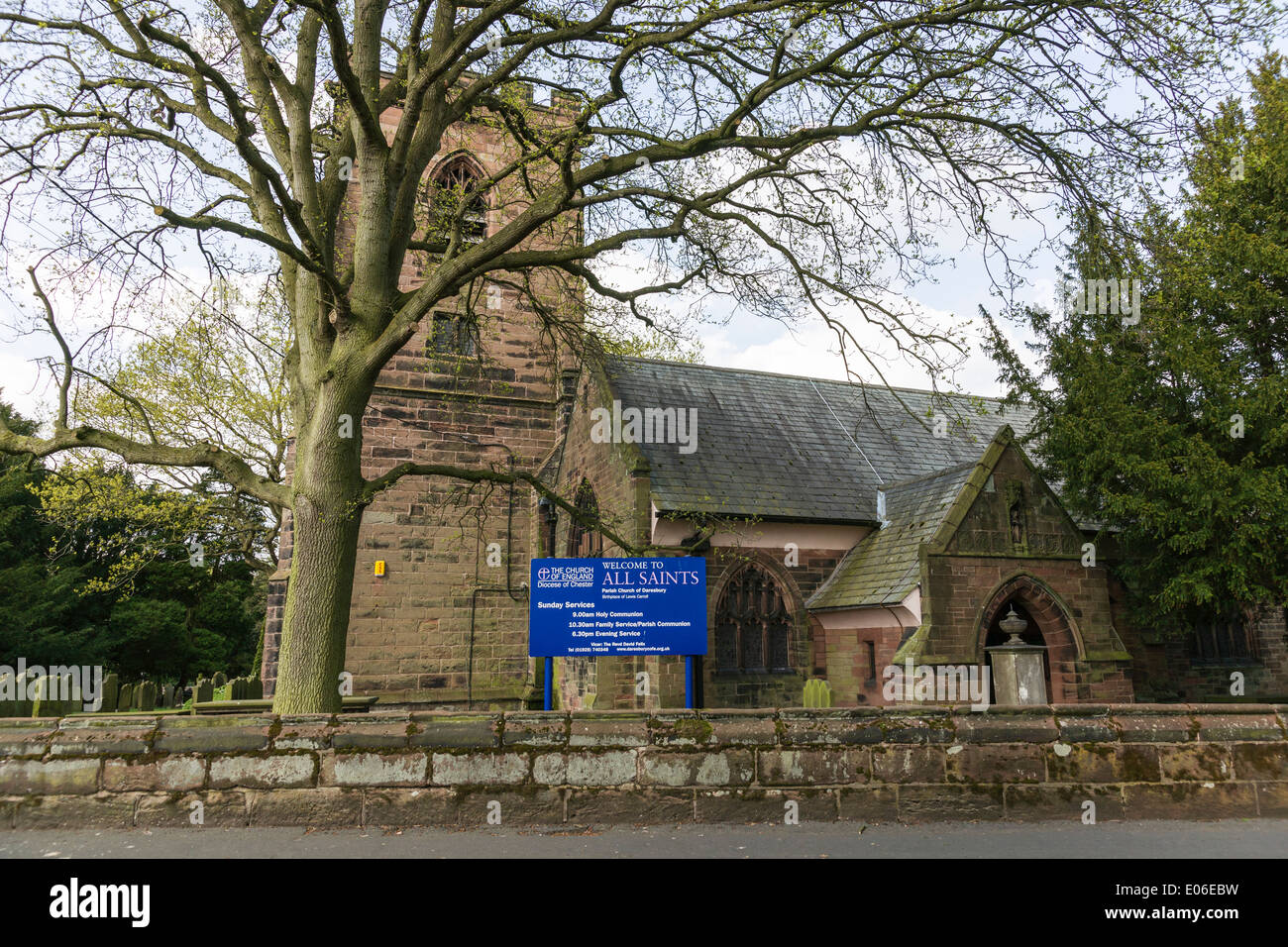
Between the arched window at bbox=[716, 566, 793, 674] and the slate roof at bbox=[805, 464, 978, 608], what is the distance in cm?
71

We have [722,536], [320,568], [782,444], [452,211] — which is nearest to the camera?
[320,568]

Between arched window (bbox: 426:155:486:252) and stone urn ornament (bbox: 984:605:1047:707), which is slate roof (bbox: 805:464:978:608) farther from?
arched window (bbox: 426:155:486:252)

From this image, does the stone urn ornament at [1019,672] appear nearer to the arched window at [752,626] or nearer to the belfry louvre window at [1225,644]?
the arched window at [752,626]

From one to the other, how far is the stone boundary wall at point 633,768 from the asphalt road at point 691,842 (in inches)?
5.2

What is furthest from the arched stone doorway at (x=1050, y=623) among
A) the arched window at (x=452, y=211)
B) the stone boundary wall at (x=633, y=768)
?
the arched window at (x=452, y=211)

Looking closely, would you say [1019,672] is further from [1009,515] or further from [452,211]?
[452,211]

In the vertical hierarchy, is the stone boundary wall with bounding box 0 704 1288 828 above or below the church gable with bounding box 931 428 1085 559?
below

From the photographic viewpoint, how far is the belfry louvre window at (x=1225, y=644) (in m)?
18.0

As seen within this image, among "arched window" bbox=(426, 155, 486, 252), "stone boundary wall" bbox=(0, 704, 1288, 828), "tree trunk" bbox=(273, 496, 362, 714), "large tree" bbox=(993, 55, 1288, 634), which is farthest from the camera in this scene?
"large tree" bbox=(993, 55, 1288, 634)

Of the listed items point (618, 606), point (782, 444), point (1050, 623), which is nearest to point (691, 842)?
point (618, 606)

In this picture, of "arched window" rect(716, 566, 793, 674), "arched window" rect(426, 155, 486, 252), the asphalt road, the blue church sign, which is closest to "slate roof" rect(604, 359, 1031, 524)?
"arched window" rect(716, 566, 793, 674)

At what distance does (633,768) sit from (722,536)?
871 centimetres

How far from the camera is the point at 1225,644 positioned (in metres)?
18.2

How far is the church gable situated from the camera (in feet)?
40.8
